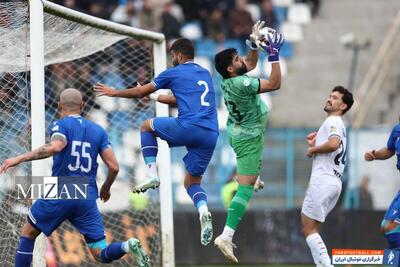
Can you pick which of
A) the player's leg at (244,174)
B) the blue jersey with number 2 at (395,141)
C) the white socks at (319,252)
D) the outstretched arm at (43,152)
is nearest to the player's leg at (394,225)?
the blue jersey with number 2 at (395,141)

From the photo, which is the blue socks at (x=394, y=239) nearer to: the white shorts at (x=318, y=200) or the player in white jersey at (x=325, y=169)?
the player in white jersey at (x=325, y=169)

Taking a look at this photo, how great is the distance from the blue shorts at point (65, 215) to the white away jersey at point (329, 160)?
257 centimetres

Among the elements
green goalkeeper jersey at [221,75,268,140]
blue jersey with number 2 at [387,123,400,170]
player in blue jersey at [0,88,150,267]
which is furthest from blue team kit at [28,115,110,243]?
blue jersey with number 2 at [387,123,400,170]

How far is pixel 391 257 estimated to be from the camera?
13.1 metres

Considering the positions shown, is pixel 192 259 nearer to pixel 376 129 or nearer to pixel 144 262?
pixel 376 129

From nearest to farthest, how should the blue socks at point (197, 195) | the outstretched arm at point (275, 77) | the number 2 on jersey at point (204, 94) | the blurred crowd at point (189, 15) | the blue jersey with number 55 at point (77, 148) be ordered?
the blue jersey with number 55 at point (77, 148) < the outstretched arm at point (275, 77) < the number 2 on jersey at point (204, 94) < the blue socks at point (197, 195) < the blurred crowd at point (189, 15)

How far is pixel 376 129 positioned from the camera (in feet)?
73.2

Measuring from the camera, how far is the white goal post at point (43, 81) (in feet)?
44.9

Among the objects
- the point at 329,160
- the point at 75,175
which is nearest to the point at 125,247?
the point at 75,175

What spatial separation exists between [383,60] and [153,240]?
11.0 meters

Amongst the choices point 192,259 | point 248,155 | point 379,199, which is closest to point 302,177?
point 379,199

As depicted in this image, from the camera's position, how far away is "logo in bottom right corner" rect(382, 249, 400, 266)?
13.0 meters

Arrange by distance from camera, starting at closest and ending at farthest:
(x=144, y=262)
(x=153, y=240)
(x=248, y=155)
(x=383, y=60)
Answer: (x=144, y=262) → (x=248, y=155) → (x=153, y=240) → (x=383, y=60)

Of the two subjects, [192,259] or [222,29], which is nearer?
[192,259]
